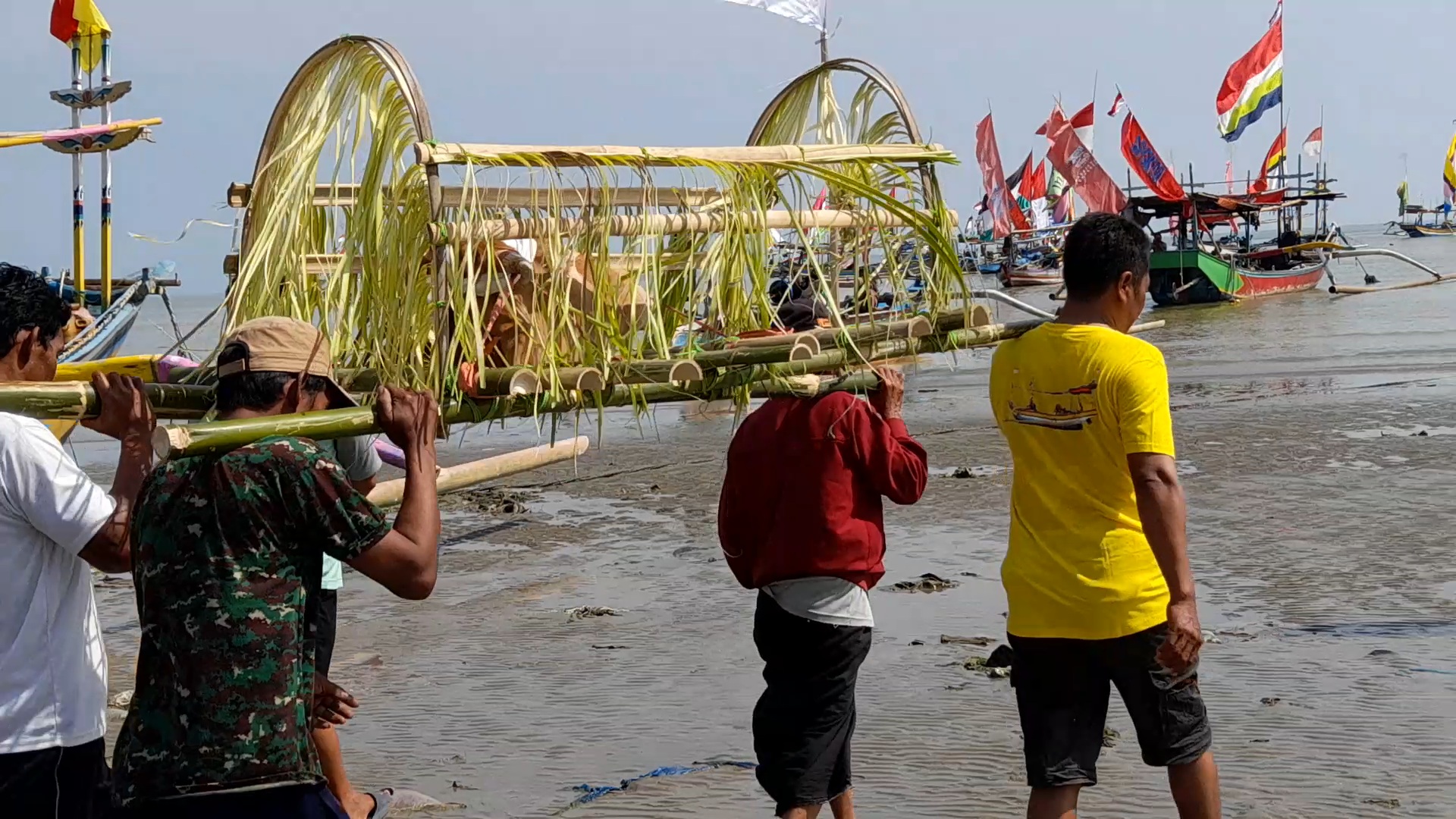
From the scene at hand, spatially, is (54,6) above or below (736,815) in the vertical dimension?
above

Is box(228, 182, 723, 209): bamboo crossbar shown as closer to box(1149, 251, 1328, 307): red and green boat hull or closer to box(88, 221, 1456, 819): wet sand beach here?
box(88, 221, 1456, 819): wet sand beach

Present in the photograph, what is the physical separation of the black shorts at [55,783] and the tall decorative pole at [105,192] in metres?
13.9

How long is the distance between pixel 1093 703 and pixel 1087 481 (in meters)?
0.51

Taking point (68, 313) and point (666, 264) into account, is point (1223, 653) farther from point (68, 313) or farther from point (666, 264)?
point (68, 313)

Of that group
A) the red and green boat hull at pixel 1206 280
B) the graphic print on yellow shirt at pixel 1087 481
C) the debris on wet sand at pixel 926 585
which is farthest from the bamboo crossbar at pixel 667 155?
the red and green boat hull at pixel 1206 280

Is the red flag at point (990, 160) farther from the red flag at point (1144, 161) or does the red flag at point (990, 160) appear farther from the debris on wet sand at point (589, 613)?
the debris on wet sand at point (589, 613)

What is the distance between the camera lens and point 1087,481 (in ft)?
10.8

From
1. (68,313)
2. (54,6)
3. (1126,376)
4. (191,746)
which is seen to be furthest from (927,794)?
(54,6)

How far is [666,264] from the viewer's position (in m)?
3.88

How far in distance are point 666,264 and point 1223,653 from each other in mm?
3118

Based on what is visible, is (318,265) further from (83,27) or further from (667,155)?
(83,27)

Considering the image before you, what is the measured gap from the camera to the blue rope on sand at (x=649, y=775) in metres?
4.52

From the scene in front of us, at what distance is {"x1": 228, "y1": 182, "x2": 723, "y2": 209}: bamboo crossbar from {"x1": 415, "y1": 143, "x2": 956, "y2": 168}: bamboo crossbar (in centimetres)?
7

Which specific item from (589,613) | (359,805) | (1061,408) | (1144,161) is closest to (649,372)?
(1061,408)
